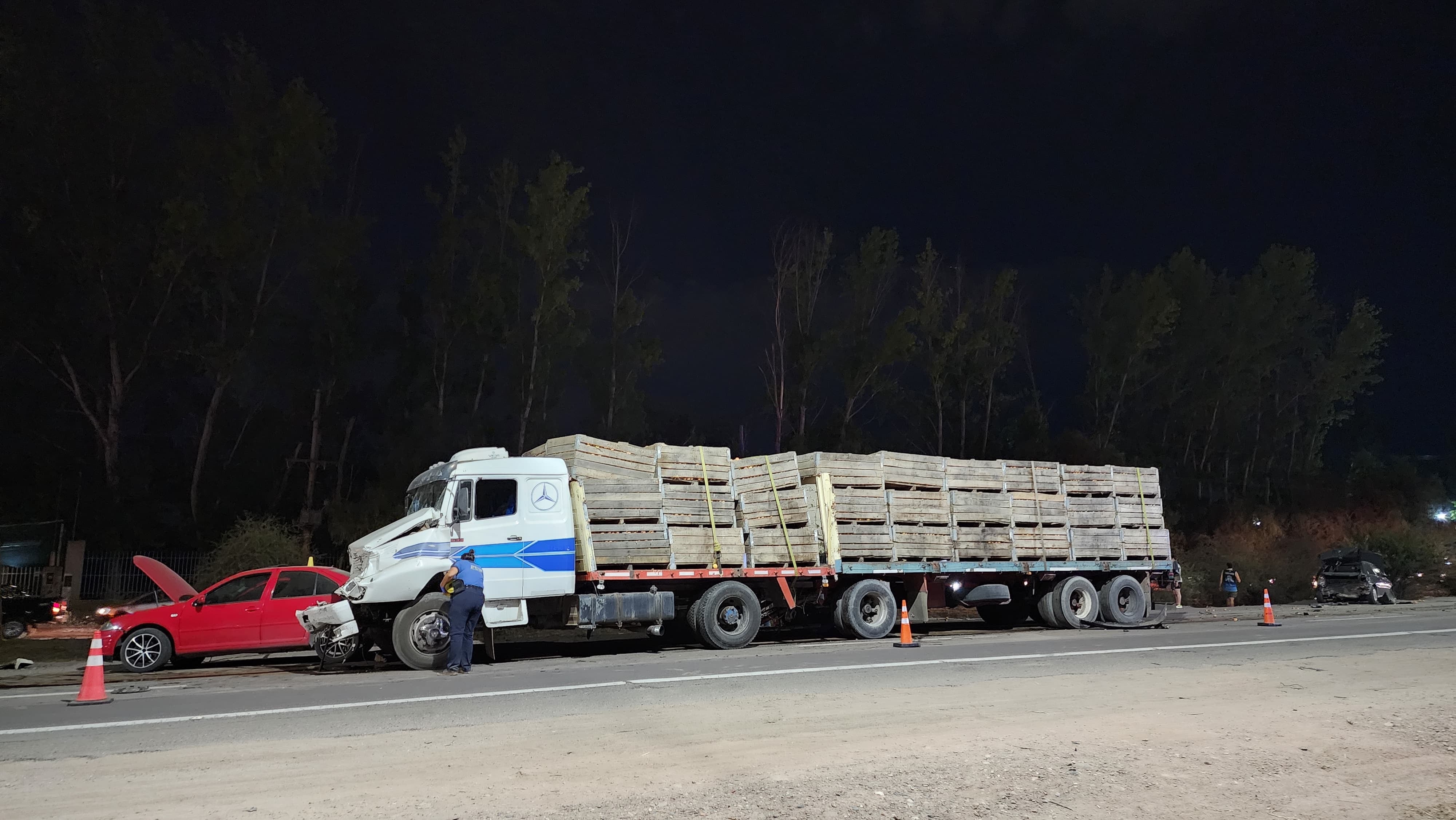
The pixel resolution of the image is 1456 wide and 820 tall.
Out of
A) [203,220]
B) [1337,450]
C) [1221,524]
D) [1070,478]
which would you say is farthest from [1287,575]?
[1337,450]

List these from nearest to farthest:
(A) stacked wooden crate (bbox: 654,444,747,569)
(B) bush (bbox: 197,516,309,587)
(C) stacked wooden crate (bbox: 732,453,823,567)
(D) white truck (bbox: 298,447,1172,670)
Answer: (D) white truck (bbox: 298,447,1172,670) < (A) stacked wooden crate (bbox: 654,444,747,569) < (C) stacked wooden crate (bbox: 732,453,823,567) < (B) bush (bbox: 197,516,309,587)

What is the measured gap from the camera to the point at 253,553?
2252 cm

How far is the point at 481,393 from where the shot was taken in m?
39.7

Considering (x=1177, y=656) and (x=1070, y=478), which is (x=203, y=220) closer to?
(x=1070, y=478)

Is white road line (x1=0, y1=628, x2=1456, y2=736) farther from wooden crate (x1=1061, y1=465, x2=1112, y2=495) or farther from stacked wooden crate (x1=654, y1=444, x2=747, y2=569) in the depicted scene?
wooden crate (x1=1061, y1=465, x2=1112, y2=495)

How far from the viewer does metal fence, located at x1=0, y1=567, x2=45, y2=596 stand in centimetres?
2200

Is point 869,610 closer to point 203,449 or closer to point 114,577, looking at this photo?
point 114,577

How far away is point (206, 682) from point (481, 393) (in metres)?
27.6

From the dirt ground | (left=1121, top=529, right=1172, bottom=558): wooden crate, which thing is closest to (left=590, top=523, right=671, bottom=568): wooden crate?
the dirt ground

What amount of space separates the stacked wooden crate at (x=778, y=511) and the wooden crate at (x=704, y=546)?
0.37 m

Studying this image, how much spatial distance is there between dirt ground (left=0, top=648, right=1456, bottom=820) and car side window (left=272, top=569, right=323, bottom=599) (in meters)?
8.02

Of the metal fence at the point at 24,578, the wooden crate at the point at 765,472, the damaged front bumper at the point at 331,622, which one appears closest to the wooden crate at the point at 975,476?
the wooden crate at the point at 765,472

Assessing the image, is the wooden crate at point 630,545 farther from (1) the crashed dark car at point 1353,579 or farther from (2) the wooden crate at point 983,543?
(1) the crashed dark car at point 1353,579

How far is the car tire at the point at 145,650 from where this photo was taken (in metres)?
14.5
